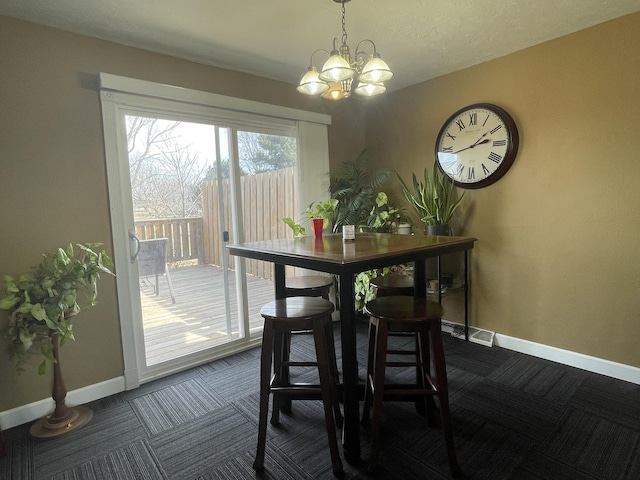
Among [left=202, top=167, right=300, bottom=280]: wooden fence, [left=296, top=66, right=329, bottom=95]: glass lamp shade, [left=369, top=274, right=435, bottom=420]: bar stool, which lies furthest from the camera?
[left=202, top=167, right=300, bottom=280]: wooden fence

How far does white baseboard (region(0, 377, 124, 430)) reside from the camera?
2.09m

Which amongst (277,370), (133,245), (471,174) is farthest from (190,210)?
(471,174)

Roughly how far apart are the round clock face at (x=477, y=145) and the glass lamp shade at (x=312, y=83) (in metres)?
1.64

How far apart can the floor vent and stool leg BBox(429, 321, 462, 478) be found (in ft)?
5.38

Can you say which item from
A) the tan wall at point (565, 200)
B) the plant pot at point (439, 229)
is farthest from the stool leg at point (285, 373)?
the tan wall at point (565, 200)

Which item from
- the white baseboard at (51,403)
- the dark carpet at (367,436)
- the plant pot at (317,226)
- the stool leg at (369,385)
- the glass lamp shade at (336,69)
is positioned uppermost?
the glass lamp shade at (336,69)

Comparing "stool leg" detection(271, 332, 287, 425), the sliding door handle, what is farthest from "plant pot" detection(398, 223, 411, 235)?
the sliding door handle

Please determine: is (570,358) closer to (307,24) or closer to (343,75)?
(343,75)

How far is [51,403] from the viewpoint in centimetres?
222

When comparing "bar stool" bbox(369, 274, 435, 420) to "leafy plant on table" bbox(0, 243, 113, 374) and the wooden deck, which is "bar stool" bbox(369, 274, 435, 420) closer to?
the wooden deck

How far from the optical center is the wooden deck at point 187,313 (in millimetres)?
2680

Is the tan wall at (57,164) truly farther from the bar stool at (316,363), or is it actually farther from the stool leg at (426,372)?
the stool leg at (426,372)

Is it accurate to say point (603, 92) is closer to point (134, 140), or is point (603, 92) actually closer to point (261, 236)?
point (261, 236)

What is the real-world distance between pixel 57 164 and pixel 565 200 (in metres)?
3.45
